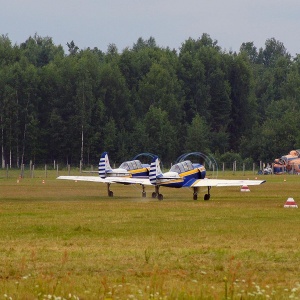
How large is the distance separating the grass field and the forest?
81.4m

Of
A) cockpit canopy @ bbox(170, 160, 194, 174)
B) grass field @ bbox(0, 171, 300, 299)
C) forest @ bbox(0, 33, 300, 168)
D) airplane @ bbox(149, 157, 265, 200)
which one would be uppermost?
forest @ bbox(0, 33, 300, 168)

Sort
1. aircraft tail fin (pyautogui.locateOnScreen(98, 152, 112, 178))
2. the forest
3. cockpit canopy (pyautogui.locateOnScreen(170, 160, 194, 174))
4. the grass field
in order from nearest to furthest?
the grass field → cockpit canopy (pyautogui.locateOnScreen(170, 160, 194, 174)) → aircraft tail fin (pyautogui.locateOnScreen(98, 152, 112, 178)) → the forest

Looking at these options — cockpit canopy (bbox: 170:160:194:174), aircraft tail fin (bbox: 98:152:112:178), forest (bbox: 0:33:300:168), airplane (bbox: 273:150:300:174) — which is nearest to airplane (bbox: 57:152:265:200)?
cockpit canopy (bbox: 170:160:194:174)

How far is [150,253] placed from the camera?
67.9 feet

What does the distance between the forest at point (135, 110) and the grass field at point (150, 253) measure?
8138 cm

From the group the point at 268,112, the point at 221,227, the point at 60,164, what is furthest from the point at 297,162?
the point at 221,227

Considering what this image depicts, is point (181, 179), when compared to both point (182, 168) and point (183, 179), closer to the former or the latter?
point (183, 179)

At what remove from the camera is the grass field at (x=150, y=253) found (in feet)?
50.2

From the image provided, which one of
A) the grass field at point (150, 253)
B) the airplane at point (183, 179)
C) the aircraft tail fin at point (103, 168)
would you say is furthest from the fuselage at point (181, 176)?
the grass field at point (150, 253)

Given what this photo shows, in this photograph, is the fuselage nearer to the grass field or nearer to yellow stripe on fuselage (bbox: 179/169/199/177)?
yellow stripe on fuselage (bbox: 179/169/199/177)

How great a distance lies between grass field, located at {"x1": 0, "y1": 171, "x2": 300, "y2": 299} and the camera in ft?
50.2

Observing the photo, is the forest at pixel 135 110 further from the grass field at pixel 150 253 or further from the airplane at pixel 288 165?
the grass field at pixel 150 253

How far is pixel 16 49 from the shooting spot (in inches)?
5369

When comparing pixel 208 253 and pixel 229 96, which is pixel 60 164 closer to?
pixel 229 96
